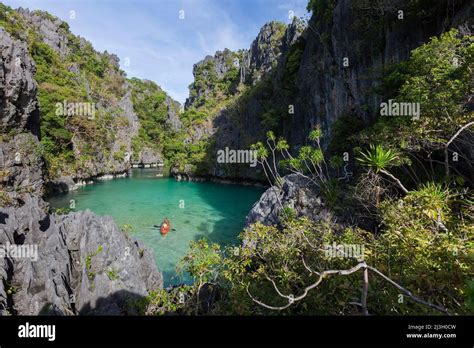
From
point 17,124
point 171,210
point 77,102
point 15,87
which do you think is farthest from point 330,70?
point 77,102

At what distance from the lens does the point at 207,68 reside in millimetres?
62750

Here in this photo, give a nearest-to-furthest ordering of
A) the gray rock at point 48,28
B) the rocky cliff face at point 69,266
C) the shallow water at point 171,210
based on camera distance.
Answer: the rocky cliff face at point 69,266, the shallow water at point 171,210, the gray rock at point 48,28

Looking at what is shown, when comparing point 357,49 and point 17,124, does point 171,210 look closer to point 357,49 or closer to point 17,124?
point 17,124

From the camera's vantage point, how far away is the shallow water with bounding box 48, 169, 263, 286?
538 inches

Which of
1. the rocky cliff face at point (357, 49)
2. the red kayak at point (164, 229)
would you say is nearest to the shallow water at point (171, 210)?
the red kayak at point (164, 229)

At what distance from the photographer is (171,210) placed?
69.0ft

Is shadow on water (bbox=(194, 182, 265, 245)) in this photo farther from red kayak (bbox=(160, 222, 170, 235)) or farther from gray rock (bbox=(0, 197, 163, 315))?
gray rock (bbox=(0, 197, 163, 315))

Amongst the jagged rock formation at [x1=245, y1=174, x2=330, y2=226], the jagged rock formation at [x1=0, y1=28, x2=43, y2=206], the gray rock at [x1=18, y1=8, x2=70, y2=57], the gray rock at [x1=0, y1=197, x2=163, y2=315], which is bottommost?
the gray rock at [x1=0, y1=197, x2=163, y2=315]

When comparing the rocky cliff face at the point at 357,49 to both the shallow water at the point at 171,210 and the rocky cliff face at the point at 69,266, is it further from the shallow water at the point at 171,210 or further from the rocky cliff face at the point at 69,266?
the rocky cliff face at the point at 69,266

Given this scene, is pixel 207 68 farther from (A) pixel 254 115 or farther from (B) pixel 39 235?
(B) pixel 39 235

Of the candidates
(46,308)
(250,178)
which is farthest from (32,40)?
(46,308)

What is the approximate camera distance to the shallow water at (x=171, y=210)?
13.7 metres

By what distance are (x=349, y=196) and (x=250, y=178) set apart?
26.0m

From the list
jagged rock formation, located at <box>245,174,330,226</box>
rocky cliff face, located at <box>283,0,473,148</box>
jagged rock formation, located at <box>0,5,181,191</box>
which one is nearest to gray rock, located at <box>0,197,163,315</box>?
jagged rock formation, located at <box>245,174,330,226</box>
